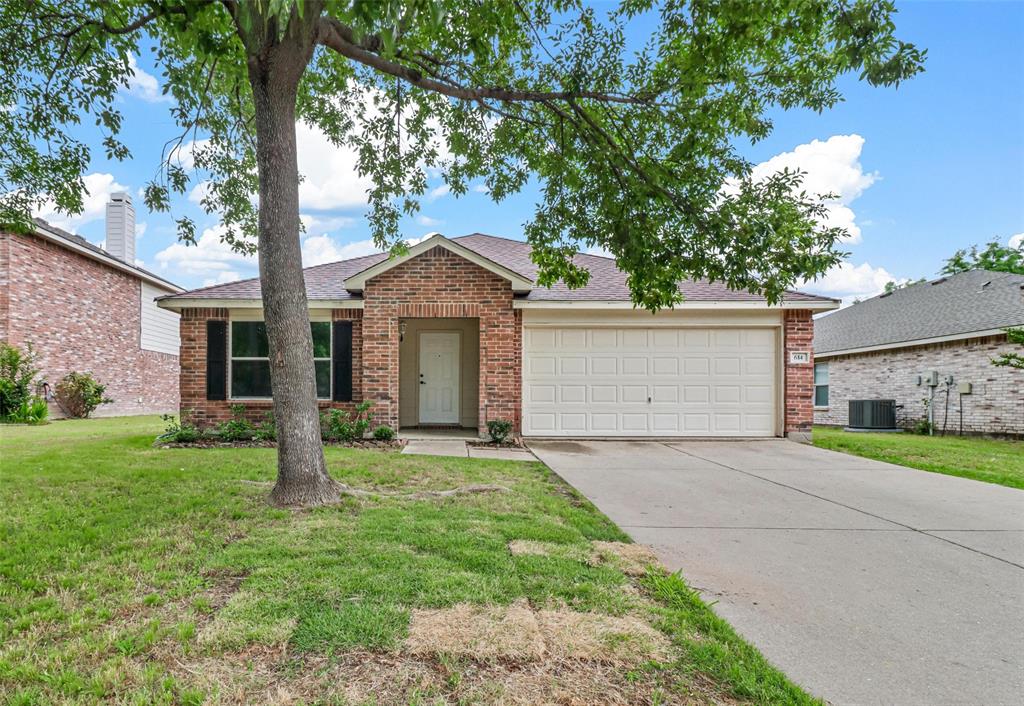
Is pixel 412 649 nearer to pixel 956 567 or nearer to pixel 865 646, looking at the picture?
pixel 865 646

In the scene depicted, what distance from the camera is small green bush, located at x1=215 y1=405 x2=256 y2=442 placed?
380 inches

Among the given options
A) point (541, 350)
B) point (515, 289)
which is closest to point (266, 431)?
point (515, 289)

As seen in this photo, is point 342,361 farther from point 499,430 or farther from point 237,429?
point 499,430

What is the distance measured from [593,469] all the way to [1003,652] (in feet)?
16.1

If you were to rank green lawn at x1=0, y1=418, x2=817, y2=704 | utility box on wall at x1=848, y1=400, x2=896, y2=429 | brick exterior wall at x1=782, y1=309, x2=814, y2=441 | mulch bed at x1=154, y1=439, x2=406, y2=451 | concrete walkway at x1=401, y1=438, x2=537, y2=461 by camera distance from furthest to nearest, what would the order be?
1. utility box on wall at x1=848, y1=400, x2=896, y2=429
2. brick exterior wall at x1=782, y1=309, x2=814, y2=441
3. mulch bed at x1=154, y1=439, x2=406, y2=451
4. concrete walkway at x1=401, y1=438, x2=537, y2=461
5. green lawn at x1=0, y1=418, x2=817, y2=704

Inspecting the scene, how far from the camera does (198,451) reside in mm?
8266

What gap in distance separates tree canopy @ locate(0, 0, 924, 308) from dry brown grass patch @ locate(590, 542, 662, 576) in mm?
3271

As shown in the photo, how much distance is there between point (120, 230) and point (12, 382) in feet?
25.8

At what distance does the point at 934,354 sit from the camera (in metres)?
14.7

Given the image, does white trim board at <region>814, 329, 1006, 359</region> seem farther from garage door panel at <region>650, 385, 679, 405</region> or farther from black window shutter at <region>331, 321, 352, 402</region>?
black window shutter at <region>331, 321, 352, 402</region>

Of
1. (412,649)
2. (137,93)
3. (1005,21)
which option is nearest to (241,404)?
(137,93)

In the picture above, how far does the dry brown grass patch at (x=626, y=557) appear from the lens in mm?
3492

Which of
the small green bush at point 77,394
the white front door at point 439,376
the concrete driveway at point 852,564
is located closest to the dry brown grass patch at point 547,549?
the concrete driveway at point 852,564

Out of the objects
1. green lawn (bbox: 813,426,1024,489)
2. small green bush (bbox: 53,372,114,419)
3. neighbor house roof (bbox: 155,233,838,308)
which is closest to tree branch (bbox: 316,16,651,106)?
neighbor house roof (bbox: 155,233,838,308)
